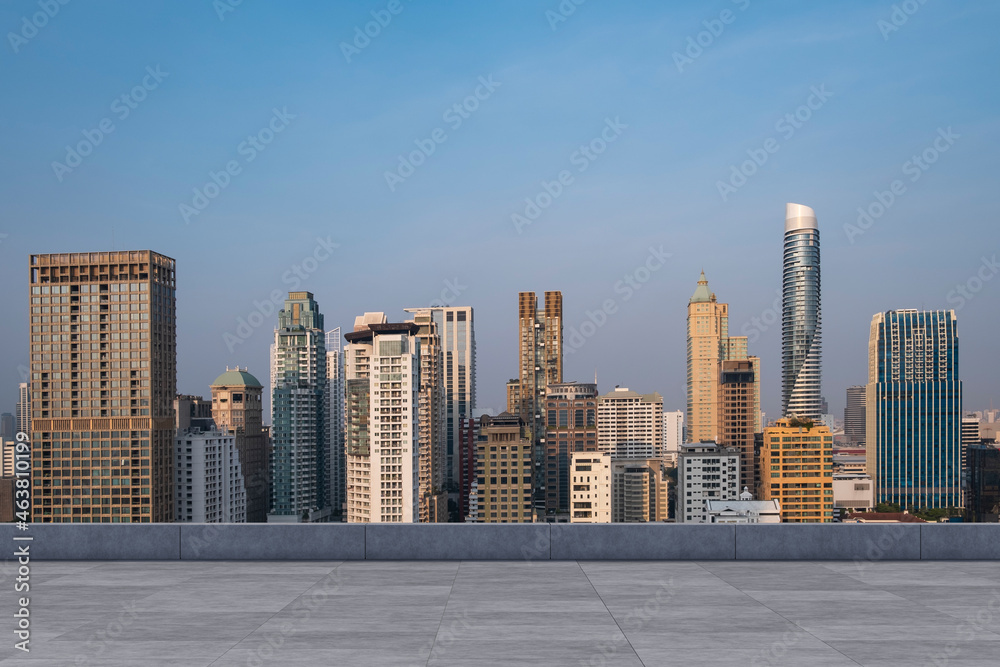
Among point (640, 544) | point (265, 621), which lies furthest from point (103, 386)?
point (265, 621)

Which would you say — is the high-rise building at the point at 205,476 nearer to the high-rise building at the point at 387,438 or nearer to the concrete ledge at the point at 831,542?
the high-rise building at the point at 387,438

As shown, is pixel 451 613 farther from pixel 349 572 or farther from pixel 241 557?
pixel 241 557

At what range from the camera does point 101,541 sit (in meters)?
15.8

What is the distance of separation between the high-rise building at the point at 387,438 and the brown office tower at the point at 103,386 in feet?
136

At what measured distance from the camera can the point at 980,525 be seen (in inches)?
606

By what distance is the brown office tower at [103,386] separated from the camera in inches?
6152

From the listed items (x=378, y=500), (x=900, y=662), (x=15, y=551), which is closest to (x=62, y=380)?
(x=378, y=500)

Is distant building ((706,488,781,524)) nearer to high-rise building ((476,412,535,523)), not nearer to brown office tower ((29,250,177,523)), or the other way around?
high-rise building ((476,412,535,523))

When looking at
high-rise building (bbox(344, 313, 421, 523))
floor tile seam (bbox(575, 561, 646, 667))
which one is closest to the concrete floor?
floor tile seam (bbox(575, 561, 646, 667))

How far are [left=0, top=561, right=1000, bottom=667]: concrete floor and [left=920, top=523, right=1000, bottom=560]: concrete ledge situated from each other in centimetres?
31

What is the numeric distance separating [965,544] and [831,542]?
2.45 m

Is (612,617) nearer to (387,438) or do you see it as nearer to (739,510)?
(739,510)

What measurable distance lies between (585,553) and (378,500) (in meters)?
176

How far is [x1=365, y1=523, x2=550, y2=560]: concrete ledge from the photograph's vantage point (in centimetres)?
1556
